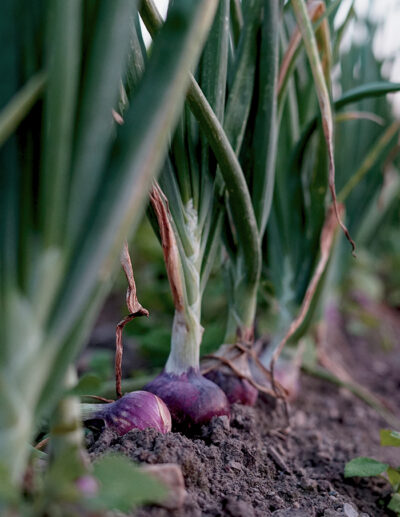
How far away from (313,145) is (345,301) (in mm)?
1489

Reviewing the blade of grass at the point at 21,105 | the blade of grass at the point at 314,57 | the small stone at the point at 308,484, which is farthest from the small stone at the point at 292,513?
the blade of grass at the point at 21,105

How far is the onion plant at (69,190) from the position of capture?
486 millimetres

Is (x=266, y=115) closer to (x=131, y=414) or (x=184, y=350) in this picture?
(x=184, y=350)

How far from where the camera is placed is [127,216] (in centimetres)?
49

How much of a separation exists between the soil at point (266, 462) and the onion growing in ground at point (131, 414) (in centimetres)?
4

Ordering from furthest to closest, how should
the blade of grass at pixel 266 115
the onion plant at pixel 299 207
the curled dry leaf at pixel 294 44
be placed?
the onion plant at pixel 299 207 → the curled dry leaf at pixel 294 44 → the blade of grass at pixel 266 115

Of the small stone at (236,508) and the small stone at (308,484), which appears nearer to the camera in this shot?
the small stone at (236,508)

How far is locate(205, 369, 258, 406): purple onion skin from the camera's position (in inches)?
40.7

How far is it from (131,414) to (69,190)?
41cm

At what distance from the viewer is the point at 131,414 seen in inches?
30.9

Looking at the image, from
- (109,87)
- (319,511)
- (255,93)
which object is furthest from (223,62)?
(319,511)

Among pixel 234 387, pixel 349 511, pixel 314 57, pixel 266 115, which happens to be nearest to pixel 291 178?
pixel 266 115

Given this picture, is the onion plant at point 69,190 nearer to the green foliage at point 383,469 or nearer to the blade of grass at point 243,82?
the blade of grass at point 243,82

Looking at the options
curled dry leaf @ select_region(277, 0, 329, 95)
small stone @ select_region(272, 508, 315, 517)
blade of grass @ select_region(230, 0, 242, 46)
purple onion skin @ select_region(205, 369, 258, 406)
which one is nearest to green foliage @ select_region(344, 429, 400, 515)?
small stone @ select_region(272, 508, 315, 517)
